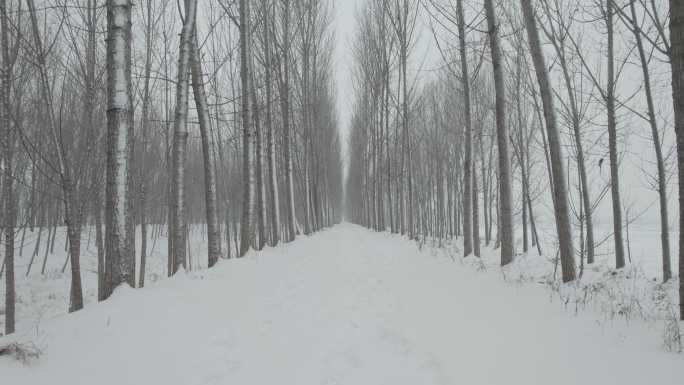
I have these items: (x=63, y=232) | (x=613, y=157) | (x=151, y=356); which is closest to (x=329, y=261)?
(x=151, y=356)

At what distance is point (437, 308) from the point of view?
13.4ft

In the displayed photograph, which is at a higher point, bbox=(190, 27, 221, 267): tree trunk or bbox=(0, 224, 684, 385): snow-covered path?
bbox=(190, 27, 221, 267): tree trunk

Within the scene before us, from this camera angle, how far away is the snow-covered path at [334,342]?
2422 millimetres

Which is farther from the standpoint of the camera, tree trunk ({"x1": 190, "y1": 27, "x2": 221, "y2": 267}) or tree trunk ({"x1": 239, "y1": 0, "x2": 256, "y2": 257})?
tree trunk ({"x1": 239, "y1": 0, "x2": 256, "y2": 257})

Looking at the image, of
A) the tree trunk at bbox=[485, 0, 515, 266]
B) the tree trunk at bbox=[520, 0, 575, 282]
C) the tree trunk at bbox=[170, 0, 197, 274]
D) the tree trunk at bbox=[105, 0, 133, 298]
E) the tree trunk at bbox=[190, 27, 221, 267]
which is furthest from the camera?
the tree trunk at bbox=[190, 27, 221, 267]

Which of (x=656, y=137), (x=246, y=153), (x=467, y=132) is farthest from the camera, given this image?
(x=467, y=132)

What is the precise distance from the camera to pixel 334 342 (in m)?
3.11

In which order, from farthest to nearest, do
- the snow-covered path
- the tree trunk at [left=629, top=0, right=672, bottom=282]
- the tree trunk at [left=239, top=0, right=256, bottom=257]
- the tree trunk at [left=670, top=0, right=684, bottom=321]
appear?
the tree trunk at [left=239, top=0, right=256, bottom=257] < the tree trunk at [left=629, top=0, right=672, bottom=282] < the tree trunk at [left=670, top=0, right=684, bottom=321] < the snow-covered path

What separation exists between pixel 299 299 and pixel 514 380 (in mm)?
2867

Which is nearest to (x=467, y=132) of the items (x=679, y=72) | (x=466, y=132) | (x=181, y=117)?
(x=466, y=132)

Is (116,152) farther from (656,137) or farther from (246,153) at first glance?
(656,137)

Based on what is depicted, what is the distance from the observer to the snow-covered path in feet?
7.95

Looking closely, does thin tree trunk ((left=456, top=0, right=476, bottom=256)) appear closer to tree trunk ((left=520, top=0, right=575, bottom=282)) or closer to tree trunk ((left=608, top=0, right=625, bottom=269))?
tree trunk ((left=608, top=0, right=625, bottom=269))

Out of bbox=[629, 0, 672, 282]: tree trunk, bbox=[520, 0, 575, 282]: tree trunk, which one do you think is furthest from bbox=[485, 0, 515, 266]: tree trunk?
bbox=[629, 0, 672, 282]: tree trunk
